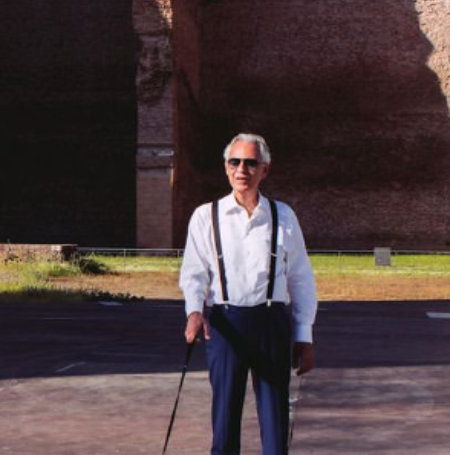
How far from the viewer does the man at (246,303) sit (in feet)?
11.2

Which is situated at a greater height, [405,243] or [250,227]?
[250,227]

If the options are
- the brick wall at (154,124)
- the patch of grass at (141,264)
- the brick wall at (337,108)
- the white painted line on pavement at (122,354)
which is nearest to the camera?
the white painted line on pavement at (122,354)

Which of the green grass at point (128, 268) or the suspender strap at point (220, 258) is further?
the green grass at point (128, 268)

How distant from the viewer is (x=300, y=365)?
3.49m

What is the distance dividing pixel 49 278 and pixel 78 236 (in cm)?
1154

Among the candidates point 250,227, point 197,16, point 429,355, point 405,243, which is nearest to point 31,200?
point 197,16

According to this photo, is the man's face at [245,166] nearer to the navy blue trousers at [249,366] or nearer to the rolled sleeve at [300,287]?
the rolled sleeve at [300,287]

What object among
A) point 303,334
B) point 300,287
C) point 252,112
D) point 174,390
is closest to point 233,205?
point 300,287

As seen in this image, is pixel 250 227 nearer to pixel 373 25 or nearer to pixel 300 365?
pixel 300 365

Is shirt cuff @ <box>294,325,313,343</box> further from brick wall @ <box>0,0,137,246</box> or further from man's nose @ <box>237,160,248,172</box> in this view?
brick wall @ <box>0,0,137,246</box>

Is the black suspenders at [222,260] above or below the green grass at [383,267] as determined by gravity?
above

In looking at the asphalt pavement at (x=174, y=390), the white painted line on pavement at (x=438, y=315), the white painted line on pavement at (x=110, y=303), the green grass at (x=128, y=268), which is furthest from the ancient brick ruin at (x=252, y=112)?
the asphalt pavement at (x=174, y=390)

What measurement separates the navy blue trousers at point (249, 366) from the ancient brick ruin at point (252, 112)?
25.2m

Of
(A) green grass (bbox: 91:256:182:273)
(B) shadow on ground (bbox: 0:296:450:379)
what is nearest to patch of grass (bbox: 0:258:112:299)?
(A) green grass (bbox: 91:256:182:273)
